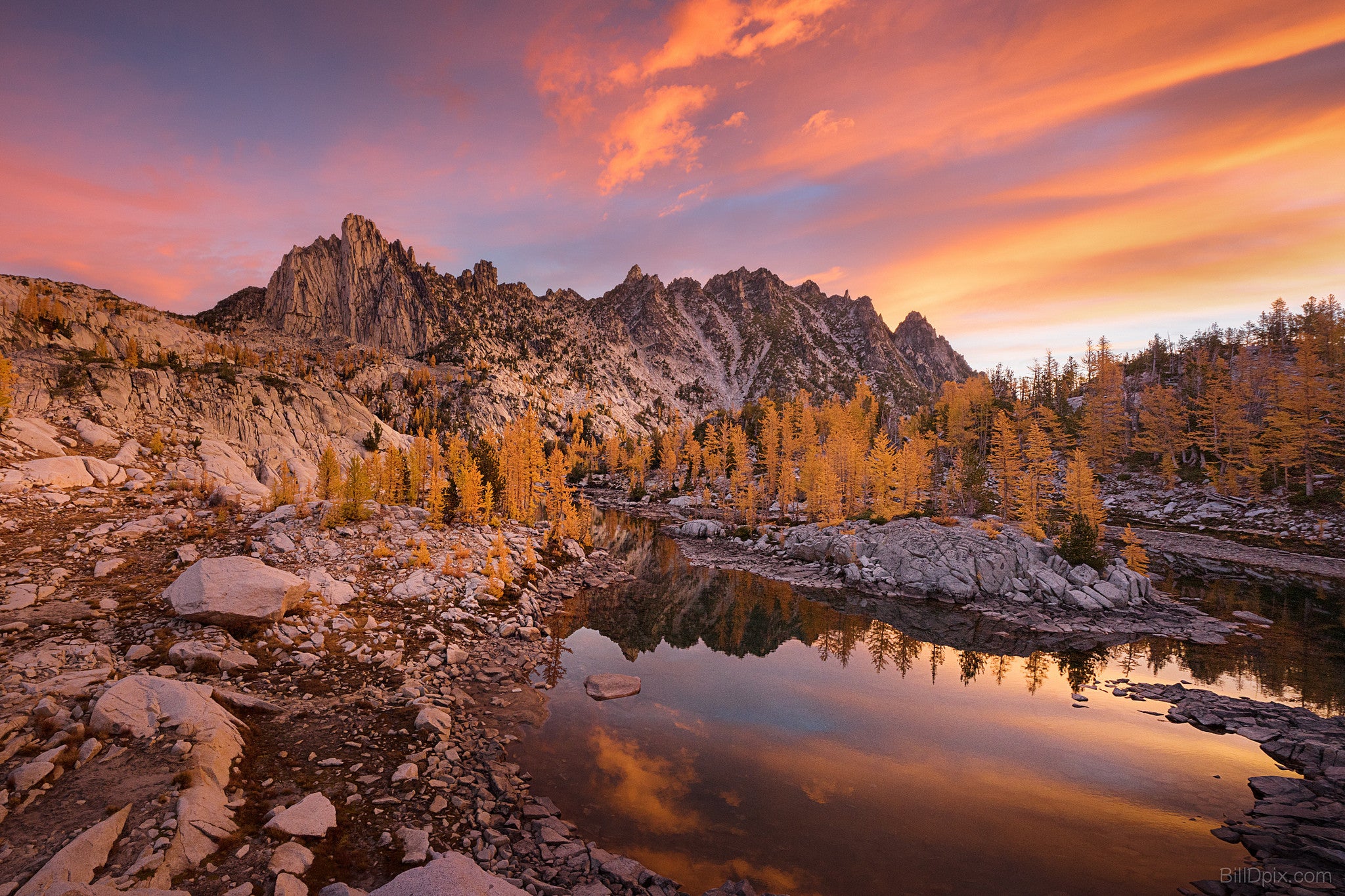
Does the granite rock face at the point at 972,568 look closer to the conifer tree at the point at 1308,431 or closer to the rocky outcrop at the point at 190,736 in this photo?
the rocky outcrop at the point at 190,736

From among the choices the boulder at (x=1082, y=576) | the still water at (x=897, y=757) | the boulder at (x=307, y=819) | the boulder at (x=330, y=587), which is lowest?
the still water at (x=897, y=757)

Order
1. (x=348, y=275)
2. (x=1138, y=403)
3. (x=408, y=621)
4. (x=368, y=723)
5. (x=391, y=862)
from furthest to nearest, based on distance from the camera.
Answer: (x=348, y=275)
(x=1138, y=403)
(x=408, y=621)
(x=368, y=723)
(x=391, y=862)

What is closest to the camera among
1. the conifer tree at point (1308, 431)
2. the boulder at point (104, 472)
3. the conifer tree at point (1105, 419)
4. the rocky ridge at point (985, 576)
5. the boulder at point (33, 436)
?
the boulder at point (33, 436)

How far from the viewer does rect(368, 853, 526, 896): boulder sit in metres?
8.53

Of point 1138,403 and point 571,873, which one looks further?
point 1138,403

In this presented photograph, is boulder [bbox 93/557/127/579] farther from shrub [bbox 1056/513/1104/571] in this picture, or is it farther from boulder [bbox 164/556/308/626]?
shrub [bbox 1056/513/1104/571]

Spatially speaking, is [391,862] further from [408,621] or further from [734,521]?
[734,521]

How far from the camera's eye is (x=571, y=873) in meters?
11.0

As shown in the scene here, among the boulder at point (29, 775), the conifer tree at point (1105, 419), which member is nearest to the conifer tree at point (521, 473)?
the boulder at point (29, 775)

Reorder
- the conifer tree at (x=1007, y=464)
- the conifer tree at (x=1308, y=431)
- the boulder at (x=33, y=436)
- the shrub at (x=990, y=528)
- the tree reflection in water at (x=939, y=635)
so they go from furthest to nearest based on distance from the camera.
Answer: the conifer tree at (x=1308, y=431) < the conifer tree at (x=1007, y=464) < the shrub at (x=990, y=528) < the tree reflection in water at (x=939, y=635) < the boulder at (x=33, y=436)

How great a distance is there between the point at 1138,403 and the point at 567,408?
167 m

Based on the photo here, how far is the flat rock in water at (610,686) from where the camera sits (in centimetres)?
2123

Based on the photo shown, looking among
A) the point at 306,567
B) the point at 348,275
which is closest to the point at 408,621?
the point at 306,567

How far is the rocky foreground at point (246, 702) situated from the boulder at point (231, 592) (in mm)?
74
